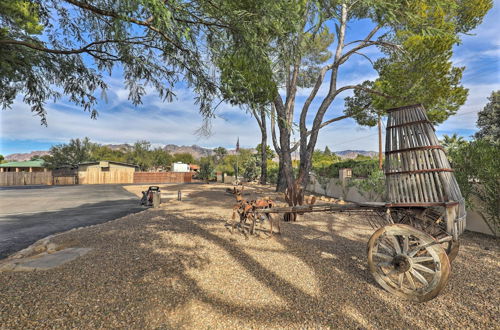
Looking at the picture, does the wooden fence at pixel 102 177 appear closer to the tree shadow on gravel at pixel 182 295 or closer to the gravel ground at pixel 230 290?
the gravel ground at pixel 230 290

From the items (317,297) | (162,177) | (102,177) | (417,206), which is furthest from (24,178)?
(417,206)

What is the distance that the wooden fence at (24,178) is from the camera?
29.5 m

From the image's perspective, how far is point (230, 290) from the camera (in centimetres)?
332

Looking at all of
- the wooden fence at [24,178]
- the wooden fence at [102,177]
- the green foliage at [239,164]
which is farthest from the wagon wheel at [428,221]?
the wooden fence at [24,178]

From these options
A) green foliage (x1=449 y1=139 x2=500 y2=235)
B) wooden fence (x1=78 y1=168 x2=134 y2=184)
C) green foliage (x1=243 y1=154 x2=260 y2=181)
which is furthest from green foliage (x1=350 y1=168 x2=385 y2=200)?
wooden fence (x1=78 y1=168 x2=134 y2=184)

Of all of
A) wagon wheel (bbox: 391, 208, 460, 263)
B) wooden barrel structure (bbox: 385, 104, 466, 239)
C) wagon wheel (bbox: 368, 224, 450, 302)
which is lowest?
wagon wheel (bbox: 368, 224, 450, 302)

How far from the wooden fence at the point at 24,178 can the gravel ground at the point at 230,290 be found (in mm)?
36654

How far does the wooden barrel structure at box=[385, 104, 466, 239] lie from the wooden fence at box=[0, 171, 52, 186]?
141 feet

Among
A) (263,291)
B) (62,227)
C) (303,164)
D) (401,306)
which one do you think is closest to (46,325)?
(263,291)

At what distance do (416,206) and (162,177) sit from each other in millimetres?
42745

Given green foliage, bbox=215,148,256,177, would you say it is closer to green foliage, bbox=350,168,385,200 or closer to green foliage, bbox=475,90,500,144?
green foliage, bbox=350,168,385,200

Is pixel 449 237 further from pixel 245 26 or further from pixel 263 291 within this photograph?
pixel 245 26

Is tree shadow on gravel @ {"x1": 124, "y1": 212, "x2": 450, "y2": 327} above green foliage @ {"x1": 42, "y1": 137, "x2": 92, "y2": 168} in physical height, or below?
below

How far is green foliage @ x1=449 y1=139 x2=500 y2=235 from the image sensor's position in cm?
573
